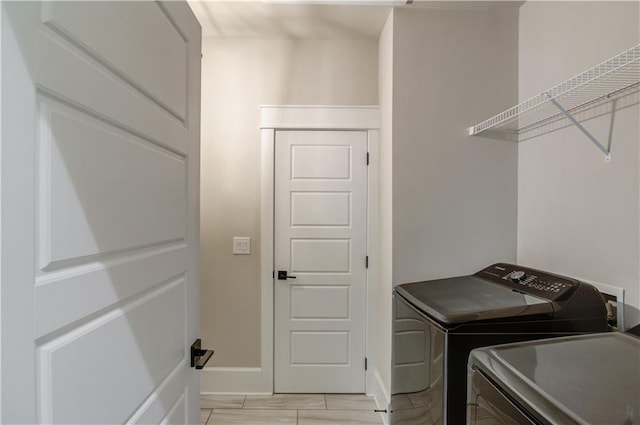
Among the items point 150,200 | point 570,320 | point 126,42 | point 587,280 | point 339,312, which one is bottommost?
point 339,312

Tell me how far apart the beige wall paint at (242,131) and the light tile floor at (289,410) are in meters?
0.25

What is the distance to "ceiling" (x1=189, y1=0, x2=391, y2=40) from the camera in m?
2.09

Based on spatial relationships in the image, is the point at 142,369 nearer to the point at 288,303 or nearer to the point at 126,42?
the point at 126,42

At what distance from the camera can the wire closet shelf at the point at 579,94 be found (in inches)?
49.3

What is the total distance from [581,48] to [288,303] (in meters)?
2.19

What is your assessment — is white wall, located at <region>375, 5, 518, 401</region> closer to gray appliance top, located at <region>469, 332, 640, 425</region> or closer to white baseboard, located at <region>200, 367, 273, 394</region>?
gray appliance top, located at <region>469, 332, 640, 425</region>

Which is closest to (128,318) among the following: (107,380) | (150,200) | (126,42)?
(107,380)

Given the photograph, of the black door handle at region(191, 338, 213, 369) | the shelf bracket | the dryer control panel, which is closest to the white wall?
the dryer control panel

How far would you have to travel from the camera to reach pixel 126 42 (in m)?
0.78

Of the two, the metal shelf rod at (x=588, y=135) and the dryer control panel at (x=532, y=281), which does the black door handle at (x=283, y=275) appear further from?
the metal shelf rod at (x=588, y=135)

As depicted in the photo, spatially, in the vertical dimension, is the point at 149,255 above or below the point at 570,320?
above

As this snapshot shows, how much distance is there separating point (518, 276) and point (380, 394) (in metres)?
1.23

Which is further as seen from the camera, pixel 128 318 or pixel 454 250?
pixel 454 250

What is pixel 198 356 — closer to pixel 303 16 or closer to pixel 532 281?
pixel 532 281
